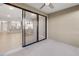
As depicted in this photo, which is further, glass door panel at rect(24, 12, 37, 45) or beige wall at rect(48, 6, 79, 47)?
glass door panel at rect(24, 12, 37, 45)

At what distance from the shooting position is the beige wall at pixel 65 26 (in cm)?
485

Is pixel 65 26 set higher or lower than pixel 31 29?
higher

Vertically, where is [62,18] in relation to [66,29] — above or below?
above

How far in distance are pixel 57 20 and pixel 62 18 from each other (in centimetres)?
49

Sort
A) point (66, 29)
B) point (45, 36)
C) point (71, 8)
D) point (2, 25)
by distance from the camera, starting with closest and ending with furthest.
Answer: point (71, 8), point (66, 29), point (45, 36), point (2, 25)

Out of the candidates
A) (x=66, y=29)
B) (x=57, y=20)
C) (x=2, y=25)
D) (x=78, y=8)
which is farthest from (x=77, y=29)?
(x=2, y=25)

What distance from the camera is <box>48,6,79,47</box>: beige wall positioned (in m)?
4.85

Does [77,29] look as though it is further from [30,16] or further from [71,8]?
[30,16]

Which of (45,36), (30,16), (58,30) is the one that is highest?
(30,16)

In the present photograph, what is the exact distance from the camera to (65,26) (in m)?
5.51

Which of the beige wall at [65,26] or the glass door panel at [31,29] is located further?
the glass door panel at [31,29]

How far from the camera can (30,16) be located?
5129 millimetres

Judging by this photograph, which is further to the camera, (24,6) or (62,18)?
(62,18)

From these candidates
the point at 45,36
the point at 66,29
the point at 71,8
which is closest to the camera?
the point at 71,8
